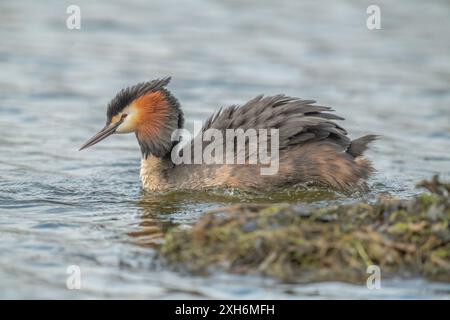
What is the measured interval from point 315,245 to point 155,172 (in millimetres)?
3265

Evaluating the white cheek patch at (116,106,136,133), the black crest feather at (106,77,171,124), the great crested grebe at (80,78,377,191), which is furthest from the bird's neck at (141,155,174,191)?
the black crest feather at (106,77,171,124)

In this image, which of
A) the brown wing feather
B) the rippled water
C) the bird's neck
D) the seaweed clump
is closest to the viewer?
the seaweed clump

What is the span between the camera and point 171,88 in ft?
46.0

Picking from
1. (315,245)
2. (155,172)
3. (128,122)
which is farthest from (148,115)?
(315,245)

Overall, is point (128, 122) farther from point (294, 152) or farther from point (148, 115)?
point (294, 152)

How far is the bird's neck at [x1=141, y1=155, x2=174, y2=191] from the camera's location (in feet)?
32.7

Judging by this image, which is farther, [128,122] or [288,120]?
[128,122]

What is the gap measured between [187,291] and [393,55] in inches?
389

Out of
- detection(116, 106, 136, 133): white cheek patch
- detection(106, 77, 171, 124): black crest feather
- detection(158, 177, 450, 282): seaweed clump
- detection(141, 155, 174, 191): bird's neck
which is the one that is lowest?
detection(158, 177, 450, 282): seaweed clump

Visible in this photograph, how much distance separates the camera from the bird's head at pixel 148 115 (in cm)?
1005

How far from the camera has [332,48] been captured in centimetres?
1608

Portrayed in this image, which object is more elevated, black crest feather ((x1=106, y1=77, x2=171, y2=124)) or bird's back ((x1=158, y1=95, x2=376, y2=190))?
black crest feather ((x1=106, y1=77, x2=171, y2=124))

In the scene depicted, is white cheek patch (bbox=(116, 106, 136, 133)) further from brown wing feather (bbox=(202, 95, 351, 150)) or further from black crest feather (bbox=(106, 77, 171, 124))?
brown wing feather (bbox=(202, 95, 351, 150))

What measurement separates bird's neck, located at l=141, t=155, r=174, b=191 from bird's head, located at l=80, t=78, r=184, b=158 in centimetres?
9
